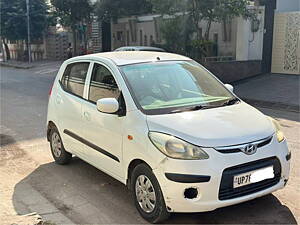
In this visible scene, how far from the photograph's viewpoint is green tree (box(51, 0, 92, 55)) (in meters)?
24.9

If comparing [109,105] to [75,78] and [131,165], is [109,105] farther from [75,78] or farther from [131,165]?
[75,78]

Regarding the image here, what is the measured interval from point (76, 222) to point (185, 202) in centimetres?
121

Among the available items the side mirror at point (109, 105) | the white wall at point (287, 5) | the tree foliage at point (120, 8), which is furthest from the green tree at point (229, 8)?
the side mirror at point (109, 105)

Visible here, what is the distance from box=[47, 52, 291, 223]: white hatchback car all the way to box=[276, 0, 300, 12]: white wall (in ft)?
42.3

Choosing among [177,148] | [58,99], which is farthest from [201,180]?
[58,99]

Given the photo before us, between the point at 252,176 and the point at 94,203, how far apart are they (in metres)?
1.84

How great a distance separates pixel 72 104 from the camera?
17.2 ft

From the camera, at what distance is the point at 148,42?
21.7 meters

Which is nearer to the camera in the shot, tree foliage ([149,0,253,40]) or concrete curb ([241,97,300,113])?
concrete curb ([241,97,300,113])

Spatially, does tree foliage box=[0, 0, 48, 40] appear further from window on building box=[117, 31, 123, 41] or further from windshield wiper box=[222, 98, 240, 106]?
windshield wiper box=[222, 98, 240, 106]

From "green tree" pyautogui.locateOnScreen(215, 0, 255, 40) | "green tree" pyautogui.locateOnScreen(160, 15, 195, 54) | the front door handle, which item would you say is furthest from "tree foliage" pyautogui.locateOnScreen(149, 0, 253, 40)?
the front door handle

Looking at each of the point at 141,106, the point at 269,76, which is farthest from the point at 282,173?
the point at 269,76

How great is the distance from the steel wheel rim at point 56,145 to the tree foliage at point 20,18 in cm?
2532

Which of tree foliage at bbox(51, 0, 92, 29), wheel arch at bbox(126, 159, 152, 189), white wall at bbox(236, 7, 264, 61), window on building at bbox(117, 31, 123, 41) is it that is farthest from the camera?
tree foliage at bbox(51, 0, 92, 29)
